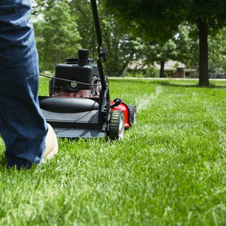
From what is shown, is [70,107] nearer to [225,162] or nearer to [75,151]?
[75,151]

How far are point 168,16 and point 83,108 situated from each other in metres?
13.2

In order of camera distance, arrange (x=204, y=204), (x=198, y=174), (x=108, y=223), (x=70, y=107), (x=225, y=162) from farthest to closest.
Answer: (x=70, y=107) < (x=225, y=162) < (x=198, y=174) < (x=204, y=204) < (x=108, y=223)

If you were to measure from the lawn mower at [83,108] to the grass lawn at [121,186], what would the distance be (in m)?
0.16

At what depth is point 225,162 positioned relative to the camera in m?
2.25

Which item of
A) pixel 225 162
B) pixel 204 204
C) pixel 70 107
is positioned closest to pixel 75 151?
pixel 70 107

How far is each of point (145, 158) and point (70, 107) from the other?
3.42 ft

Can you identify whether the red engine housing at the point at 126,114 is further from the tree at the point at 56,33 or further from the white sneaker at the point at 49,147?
the tree at the point at 56,33

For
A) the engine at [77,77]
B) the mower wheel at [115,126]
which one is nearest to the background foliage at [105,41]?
the engine at [77,77]

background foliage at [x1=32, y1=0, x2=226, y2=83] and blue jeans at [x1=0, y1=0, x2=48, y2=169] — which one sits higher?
background foliage at [x1=32, y1=0, x2=226, y2=83]

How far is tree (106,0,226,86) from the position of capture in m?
14.7

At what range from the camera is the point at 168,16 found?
15586mm

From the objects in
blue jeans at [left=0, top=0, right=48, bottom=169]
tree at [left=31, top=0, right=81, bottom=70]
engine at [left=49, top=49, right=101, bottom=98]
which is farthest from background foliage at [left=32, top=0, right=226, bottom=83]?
blue jeans at [left=0, top=0, right=48, bottom=169]

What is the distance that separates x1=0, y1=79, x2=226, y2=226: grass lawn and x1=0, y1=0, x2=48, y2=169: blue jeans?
0.12m

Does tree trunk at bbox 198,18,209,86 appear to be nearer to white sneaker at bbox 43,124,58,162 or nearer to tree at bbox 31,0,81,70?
white sneaker at bbox 43,124,58,162
